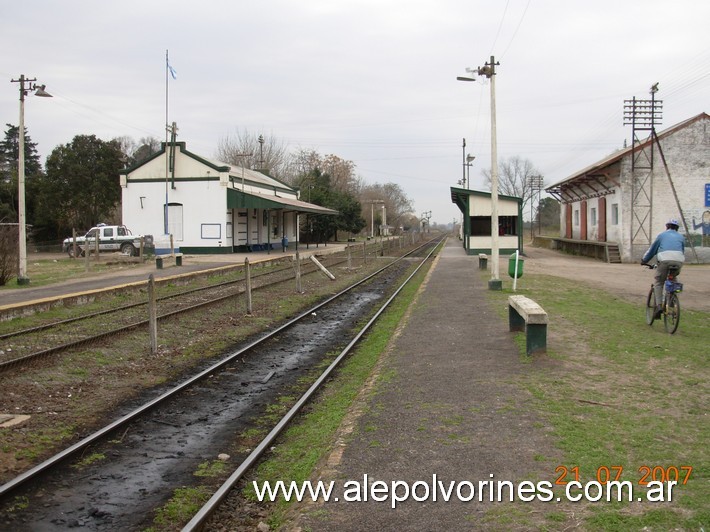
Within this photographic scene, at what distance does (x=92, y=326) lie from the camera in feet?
42.0

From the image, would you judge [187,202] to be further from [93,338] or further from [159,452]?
[159,452]

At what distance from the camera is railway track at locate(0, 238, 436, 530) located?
4832mm

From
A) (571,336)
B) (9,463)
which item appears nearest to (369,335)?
(571,336)

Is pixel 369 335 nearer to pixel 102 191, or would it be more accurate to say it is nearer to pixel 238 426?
pixel 238 426

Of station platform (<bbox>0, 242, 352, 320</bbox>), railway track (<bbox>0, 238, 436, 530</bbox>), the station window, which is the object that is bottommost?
railway track (<bbox>0, 238, 436, 530</bbox>)

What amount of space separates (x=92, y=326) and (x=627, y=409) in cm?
1029

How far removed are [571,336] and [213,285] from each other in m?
13.4

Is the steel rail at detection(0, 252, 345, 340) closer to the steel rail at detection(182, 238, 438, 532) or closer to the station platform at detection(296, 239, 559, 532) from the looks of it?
the steel rail at detection(182, 238, 438, 532)

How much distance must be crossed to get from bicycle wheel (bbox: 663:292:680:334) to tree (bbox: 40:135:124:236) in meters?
45.1

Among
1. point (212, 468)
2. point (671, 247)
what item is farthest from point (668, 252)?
point (212, 468)

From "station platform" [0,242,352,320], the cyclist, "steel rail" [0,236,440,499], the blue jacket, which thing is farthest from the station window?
the blue jacket

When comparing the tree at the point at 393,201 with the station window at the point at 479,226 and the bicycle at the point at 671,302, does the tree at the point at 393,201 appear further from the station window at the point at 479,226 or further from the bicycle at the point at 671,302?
Result: the bicycle at the point at 671,302

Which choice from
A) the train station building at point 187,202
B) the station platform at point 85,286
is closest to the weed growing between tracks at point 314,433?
the station platform at point 85,286

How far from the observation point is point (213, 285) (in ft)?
67.9
